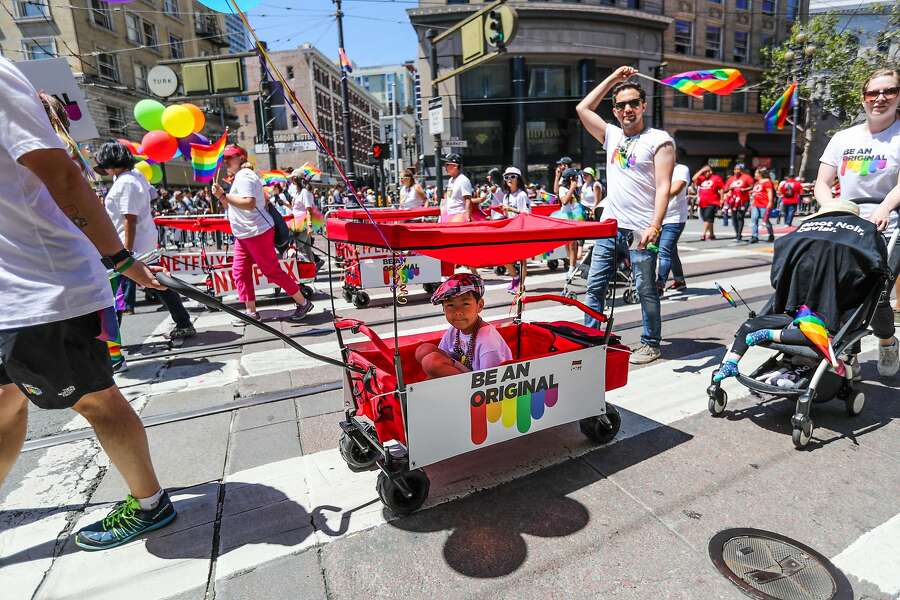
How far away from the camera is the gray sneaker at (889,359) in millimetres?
3998

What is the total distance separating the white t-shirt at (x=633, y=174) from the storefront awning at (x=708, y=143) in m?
33.3

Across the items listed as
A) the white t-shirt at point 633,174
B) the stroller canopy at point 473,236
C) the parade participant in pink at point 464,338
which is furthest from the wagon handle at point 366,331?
the white t-shirt at point 633,174

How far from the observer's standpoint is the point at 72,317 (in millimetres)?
2070

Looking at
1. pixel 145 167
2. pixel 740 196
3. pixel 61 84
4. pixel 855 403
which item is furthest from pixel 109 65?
pixel 855 403

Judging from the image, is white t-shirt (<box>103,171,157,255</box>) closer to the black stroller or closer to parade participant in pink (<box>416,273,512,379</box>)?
parade participant in pink (<box>416,273,512,379</box>)

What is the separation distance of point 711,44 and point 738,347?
39033mm

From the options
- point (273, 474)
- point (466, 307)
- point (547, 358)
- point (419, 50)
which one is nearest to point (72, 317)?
point (273, 474)

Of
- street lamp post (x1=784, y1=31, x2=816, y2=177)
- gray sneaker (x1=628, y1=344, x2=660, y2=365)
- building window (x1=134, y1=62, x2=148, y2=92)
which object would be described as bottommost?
gray sneaker (x1=628, y1=344, x2=660, y2=365)

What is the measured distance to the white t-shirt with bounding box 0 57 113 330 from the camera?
1.86 metres

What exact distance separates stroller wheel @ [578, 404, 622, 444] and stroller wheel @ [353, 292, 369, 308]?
475 centimetres

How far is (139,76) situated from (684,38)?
35.1m

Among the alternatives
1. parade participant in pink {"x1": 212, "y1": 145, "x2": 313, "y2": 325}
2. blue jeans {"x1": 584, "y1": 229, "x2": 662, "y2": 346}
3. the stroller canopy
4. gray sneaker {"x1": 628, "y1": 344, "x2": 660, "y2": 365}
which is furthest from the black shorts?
parade participant in pink {"x1": 212, "y1": 145, "x2": 313, "y2": 325}

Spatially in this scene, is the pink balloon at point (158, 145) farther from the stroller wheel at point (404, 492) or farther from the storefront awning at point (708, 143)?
the storefront awning at point (708, 143)

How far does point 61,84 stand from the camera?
26.8 ft
